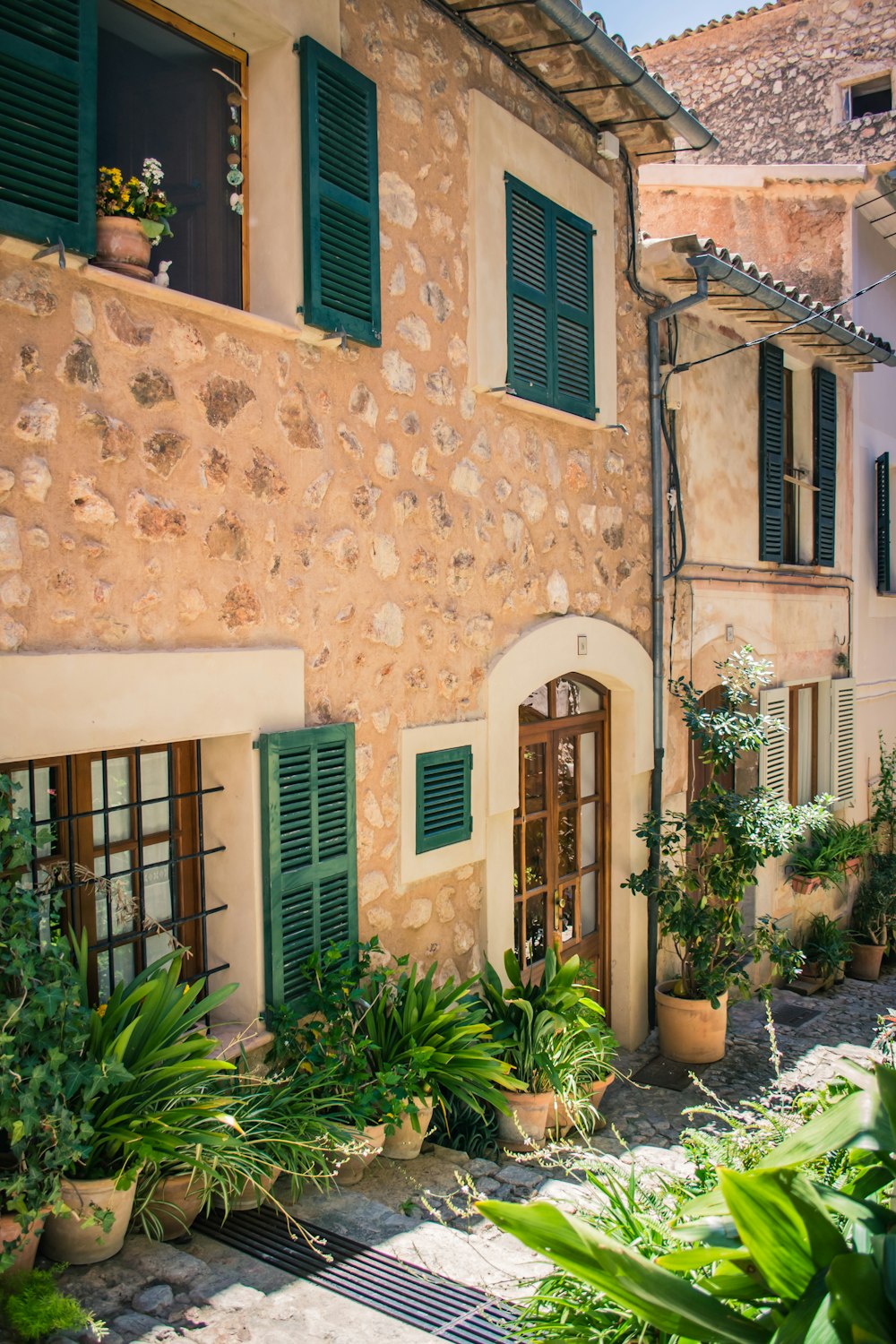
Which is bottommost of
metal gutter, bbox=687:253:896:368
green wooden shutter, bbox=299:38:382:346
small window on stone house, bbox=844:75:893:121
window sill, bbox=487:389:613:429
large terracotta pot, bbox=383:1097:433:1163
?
large terracotta pot, bbox=383:1097:433:1163

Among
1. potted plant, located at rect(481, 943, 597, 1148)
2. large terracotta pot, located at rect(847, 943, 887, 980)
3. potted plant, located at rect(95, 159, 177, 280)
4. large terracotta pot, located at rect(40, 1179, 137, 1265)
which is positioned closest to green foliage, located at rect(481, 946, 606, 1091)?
potted plant, located at rect(481, 943, 597, 1148)

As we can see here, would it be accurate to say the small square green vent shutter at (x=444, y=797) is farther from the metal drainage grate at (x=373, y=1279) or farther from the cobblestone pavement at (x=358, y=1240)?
the metal drainage grate at (x=373, y=1279)

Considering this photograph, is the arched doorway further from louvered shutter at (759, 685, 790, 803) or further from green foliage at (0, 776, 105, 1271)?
green foliage at (0, 776, 105, 1271)

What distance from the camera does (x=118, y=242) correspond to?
3.76 metres

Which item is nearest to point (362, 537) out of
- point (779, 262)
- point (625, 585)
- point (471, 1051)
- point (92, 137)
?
point (92, 137)

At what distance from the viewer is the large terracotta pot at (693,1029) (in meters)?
7.15

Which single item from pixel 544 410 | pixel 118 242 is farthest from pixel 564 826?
pixel 118 242

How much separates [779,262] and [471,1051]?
883 cm

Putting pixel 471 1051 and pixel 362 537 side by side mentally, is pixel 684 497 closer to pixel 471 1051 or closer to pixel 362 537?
pixel 362 537

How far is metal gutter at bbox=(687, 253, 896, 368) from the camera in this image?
6867 millimetres

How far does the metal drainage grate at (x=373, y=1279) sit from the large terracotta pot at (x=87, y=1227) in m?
0.43

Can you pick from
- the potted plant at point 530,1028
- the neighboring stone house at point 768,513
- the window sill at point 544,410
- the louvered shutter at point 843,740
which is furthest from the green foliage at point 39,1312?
the louvered shutter at point 843,740

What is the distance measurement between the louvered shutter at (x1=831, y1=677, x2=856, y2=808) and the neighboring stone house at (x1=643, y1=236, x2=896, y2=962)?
2 centimetres

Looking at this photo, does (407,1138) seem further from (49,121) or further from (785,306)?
(785,306)
